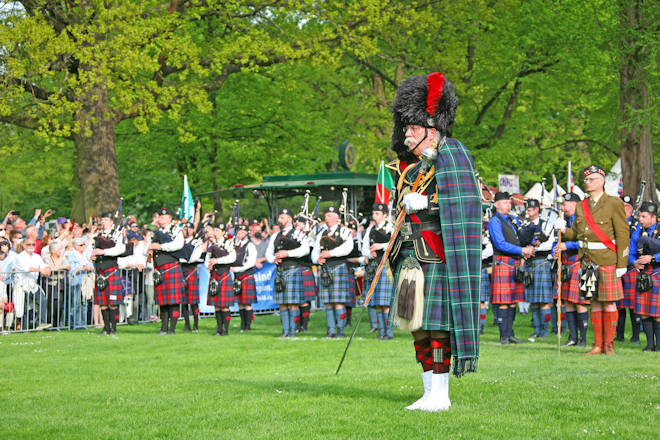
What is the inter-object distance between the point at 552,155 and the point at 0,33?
60.4 feet

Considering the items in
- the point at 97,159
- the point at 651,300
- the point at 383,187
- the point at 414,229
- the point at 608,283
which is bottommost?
the point at 651,300

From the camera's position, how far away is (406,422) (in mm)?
5477

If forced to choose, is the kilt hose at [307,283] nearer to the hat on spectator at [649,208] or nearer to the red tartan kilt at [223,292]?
the red tartan kilt at [223,292]

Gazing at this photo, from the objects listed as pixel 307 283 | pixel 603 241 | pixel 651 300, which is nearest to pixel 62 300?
pixel 307 283

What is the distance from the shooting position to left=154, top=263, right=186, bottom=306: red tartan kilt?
531 inches

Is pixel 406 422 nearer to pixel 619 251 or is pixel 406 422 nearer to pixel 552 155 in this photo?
pixel 619 251

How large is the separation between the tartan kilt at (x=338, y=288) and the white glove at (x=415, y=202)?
6.96 m

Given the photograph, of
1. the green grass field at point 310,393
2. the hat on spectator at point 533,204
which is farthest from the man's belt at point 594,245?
the hat on spectator at point 533,204

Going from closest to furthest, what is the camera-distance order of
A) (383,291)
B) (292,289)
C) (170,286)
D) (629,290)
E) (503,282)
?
(503,282), (629,290), (383,291), (292,289), (170,286)

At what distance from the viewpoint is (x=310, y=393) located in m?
6.82

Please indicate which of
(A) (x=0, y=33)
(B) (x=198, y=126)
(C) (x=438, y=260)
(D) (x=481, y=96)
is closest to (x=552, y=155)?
(D) (x=481, y=96)

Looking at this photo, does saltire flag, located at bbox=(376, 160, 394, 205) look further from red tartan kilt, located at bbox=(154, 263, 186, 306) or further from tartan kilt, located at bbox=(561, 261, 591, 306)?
tartan kilt, located at bbox=(561, 261, 591, 306)

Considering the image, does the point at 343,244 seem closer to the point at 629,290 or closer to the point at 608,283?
the point at 629,290

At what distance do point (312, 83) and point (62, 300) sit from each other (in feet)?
53.9
